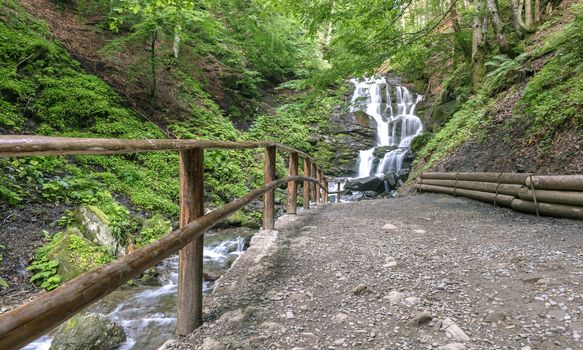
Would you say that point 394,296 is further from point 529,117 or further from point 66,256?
point 529,117

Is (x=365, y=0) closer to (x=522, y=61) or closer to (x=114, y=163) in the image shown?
(x=522, y=61)

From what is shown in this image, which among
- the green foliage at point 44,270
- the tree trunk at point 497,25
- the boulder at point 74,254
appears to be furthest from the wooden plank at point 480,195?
the green foliage at point 44,270

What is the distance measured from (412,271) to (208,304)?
1.54m

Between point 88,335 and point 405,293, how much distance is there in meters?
2.65

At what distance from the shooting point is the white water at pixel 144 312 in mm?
3449

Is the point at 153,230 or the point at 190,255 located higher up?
the point at 190,255

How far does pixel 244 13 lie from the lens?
15891 mm

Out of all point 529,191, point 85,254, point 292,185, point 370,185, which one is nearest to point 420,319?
point 292,185

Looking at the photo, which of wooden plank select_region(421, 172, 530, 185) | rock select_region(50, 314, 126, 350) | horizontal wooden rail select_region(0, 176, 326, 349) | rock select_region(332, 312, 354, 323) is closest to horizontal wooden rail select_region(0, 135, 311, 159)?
horizontal wooden rail select_region(0, 176, 326, 349)

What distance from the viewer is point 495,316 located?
2014 mm

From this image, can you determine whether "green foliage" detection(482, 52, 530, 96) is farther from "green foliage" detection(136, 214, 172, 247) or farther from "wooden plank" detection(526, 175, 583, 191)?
"green foliage" detection(136, 214, 172, 247)

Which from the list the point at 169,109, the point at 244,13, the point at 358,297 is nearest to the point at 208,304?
the point at 358,297

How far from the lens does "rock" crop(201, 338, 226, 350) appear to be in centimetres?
190

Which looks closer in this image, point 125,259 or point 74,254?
point 125,259
